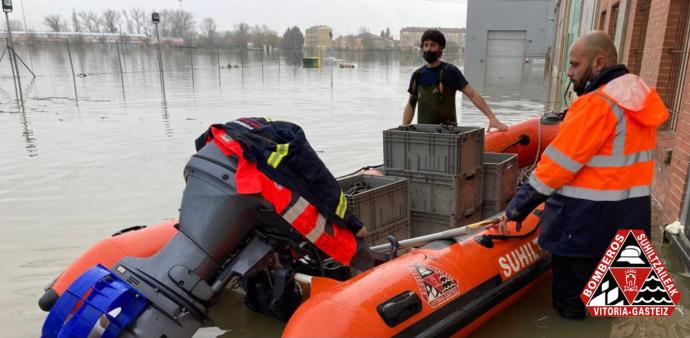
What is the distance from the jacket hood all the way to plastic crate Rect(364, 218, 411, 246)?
5.65 feet

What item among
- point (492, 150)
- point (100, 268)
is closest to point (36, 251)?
point (100, 268)

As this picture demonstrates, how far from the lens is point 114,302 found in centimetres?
213

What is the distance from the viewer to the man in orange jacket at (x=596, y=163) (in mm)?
2449

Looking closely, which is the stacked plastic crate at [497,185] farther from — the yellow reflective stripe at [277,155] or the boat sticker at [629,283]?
the yellow reflective stripe at [277,155]

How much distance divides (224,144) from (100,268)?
0.84 m

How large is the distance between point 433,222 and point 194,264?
216cm

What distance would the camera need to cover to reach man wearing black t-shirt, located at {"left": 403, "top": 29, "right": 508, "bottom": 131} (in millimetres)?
4535

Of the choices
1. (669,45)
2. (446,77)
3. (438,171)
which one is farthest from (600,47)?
(669,45)

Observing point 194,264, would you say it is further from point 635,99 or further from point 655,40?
point 655,40

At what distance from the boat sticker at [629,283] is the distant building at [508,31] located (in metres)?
34.1

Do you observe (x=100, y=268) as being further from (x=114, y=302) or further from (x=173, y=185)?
(x=173, y=185)

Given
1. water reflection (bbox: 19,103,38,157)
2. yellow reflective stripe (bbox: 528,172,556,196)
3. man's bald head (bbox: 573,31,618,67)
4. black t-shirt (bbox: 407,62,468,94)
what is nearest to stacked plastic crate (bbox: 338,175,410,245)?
yellow reflective stripe (bbox: 528,172,556,196)

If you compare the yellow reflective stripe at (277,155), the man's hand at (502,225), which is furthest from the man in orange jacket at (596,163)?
the yellow reflective stripe at (277,155)

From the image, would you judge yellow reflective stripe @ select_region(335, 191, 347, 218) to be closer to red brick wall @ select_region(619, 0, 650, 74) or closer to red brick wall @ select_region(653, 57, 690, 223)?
red brick wall @ select_region(653, 57, 690, 223)
